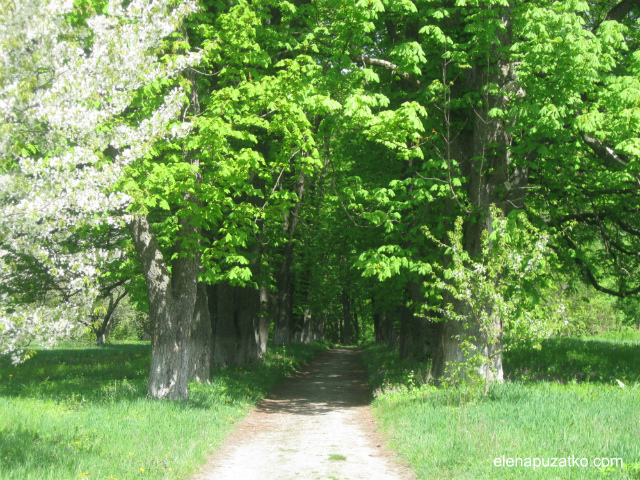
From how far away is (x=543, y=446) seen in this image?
668cm

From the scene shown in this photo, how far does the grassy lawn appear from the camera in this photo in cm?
623

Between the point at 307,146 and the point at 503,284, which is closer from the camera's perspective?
the point at 503,284

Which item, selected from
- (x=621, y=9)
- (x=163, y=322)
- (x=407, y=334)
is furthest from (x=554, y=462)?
(x=407, y=334)

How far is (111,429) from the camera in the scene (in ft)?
26.8

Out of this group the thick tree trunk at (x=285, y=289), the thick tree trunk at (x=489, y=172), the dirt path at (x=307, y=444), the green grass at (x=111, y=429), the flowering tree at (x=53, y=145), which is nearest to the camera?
the flowering tree at (x=53, y=145)

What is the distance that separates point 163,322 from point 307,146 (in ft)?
15.3

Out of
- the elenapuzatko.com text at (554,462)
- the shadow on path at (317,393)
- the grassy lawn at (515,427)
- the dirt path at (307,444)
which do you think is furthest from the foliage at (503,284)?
the shadow on path at (317,393)

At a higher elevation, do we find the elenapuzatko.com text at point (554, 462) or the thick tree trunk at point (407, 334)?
the thick tree trunk at point (407, 334)

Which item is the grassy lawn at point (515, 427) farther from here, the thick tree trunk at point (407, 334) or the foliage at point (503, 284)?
the thick tree trunk at point (407, 334)

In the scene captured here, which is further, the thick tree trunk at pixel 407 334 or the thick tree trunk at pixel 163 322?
the thick tree trunk at pixel 407 334

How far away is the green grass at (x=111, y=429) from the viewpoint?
6371 mm

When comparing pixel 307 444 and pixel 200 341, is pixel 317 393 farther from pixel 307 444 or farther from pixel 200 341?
pixel 307 444

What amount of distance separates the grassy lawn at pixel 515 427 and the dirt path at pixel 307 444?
439 millimetres

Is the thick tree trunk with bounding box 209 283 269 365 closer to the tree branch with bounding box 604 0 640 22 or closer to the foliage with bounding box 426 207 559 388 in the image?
the foliage with bounding box 426 207 559 388
